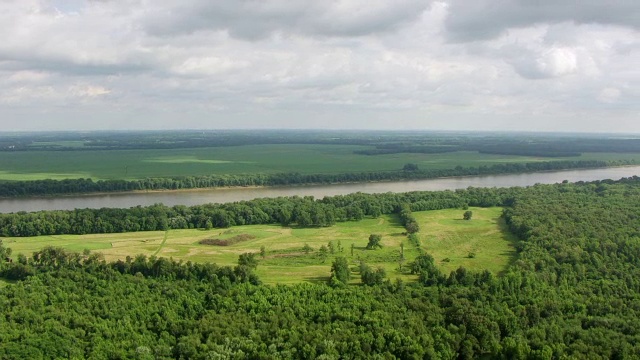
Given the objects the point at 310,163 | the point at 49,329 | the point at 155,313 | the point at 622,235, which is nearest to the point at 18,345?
the point at 49,329

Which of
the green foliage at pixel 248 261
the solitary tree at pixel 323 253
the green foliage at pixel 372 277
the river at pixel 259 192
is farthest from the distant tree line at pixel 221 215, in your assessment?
the green foliage at pixel 372 277

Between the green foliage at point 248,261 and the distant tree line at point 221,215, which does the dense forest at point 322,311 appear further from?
the distant tree line at point 221,215

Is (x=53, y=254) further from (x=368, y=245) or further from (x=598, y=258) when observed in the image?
(x=598, y=258)

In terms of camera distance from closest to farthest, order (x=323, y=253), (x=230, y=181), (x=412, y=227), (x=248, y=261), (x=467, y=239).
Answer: (x=248, y=261), (x=323, y=253), (x=467, y=239), (x=412, y=227), (x=230, y=181)

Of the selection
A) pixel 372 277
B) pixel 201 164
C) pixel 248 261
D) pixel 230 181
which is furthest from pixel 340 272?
pixel 201 164

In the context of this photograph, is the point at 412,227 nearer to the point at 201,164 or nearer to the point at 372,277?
the point at 372,277

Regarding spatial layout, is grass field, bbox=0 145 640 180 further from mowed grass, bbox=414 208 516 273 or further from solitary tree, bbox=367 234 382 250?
solitary tree, bbox=367 234 382 250

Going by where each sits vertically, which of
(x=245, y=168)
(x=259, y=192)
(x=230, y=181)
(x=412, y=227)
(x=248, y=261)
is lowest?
(x=248, y=261)

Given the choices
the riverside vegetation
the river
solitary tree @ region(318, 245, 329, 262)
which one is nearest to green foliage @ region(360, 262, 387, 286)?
solitary tree @ region(318, 245, 329, 262)
